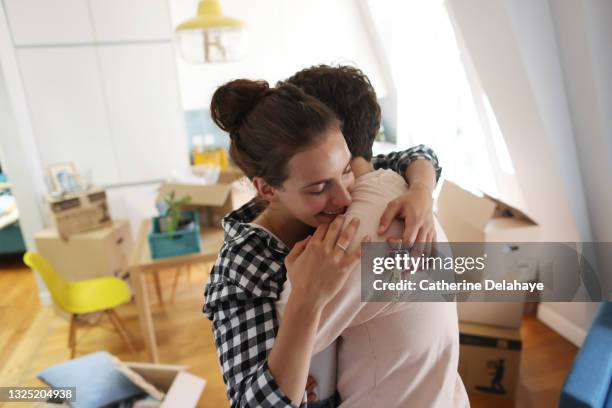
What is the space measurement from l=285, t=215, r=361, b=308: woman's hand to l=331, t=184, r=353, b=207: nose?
0.23 ft

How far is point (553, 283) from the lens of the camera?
1583 millimetres

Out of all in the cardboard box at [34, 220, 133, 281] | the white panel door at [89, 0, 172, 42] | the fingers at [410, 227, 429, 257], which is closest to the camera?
the fingers at [410, 227, 429, 257]

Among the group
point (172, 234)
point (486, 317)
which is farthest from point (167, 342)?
point (486, 317)

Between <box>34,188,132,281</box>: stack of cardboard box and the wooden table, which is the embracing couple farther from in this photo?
<box>34,188,132,281</box>: stack of cardboard box

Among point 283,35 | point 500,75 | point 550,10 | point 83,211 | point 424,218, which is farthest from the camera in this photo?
point 283,35

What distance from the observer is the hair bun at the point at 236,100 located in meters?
0.83

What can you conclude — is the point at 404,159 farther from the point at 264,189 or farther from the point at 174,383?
the point at 174,383

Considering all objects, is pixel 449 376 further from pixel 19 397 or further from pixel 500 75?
pixel 19 397

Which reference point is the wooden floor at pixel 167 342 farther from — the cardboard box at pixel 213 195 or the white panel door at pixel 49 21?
the white panel door at pixel 49 21

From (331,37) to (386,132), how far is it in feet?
→ 3.07

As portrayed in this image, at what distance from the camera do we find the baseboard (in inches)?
87.7

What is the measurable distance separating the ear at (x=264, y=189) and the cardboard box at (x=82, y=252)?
212 centimetres

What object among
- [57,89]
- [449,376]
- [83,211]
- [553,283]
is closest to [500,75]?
[553,283]

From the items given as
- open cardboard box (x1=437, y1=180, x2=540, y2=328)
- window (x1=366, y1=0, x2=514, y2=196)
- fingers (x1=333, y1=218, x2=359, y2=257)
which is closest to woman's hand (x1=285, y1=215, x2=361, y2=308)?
fingers (x1=333, y1=218, x2=359, y2=257)
